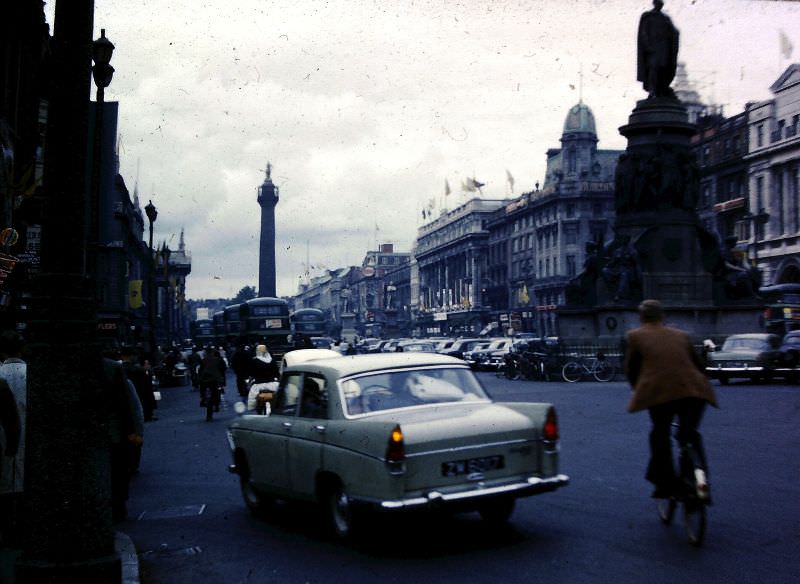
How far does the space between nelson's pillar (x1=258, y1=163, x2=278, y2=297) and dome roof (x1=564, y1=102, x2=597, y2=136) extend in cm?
4149

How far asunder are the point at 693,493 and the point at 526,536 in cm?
144

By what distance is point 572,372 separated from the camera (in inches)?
1491

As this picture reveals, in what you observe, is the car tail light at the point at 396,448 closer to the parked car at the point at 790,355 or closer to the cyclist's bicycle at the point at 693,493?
the cyclist's bicycle at the point at 693,493

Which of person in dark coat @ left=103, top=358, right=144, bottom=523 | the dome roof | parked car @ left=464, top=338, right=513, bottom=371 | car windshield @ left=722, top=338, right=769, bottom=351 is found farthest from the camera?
the dome roof

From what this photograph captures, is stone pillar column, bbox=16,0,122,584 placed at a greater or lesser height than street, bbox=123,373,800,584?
greater

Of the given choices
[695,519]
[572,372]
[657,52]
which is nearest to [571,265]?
[572,372]

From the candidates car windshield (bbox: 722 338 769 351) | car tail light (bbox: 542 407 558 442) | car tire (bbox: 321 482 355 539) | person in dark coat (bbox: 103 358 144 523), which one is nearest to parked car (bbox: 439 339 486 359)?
car windshield (bbox: 722 338 769 351)

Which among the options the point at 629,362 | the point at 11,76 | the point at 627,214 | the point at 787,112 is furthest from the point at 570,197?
the point at 629,362

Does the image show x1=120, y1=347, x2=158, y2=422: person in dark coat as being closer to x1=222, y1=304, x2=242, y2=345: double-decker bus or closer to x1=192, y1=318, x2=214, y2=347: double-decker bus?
x1=222, y1=304, x2=242, y2=345: double-decker bus

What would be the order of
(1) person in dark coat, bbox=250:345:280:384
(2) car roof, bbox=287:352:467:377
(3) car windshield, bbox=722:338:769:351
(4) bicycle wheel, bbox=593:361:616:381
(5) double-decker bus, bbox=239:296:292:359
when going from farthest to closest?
(5) double-decker bus, bbox=239:296:292:359 < (4) bicycle wheel, bbox=593:361:616:381 < (3) car windshield, bbox=722:338:769:351 < (1) person in dark coat, bbox=250:345:280:384 < (2) car roof, bbox=287:352:467:377

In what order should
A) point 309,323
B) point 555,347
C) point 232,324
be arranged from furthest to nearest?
point 309,323 → point 232,324 → point 555,347

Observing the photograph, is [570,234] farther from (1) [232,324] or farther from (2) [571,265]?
(1) [232,324]

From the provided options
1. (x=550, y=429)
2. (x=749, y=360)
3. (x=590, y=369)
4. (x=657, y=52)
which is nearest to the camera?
(x=550, y=429)

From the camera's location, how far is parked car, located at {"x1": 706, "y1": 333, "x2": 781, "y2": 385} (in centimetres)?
3136
